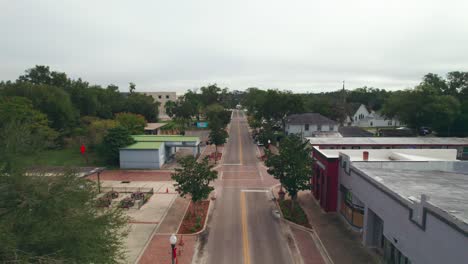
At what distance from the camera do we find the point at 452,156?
84.0 ft

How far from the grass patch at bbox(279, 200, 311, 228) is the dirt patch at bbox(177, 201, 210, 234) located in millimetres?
6289

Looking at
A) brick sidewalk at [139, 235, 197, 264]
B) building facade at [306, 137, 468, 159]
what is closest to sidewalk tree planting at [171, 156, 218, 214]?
brick sidewalk at [139, 235, 197, 264]

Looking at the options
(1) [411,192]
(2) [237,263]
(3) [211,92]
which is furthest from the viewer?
(3) [211,92]

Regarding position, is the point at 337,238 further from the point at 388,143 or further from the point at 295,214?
the point at 388,143

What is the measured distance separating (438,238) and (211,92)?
355 ft

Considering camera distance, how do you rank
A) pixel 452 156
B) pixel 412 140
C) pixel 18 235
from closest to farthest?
pixel 18 235, pixel 452 156, pixel 412 140

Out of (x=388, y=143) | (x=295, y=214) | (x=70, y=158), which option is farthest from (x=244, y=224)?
(x=70, y=158)

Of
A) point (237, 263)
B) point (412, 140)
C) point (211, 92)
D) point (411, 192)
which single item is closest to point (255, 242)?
point (237, 263)

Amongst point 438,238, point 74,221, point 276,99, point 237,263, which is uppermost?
point 276,99

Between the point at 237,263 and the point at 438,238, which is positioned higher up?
the point at 438,238

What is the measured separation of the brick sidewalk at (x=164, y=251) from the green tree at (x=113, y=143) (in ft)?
68.9

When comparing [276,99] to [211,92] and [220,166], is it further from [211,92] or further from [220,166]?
[211,92]

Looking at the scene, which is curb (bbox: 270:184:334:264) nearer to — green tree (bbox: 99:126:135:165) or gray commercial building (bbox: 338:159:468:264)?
gray commercial building (bbox: 338:159:468:264)

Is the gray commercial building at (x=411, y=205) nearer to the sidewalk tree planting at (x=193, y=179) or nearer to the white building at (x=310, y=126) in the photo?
the sidewalk tree planting at (x=193, y=179)
